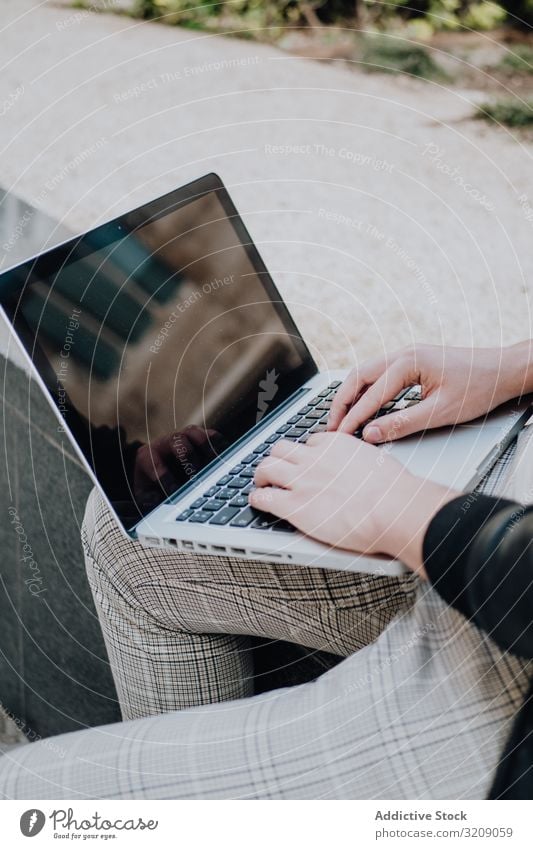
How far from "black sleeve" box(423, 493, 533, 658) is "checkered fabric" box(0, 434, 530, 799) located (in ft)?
0.04

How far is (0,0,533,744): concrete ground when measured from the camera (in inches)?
45.0

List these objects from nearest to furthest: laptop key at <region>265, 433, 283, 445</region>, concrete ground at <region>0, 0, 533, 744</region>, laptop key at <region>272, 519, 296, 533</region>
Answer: laptop key at <region>272, 519, 296, 533</region> → laptop key at <region>265, 433, 283, 445</region> → concrete ground at <region>0, 0, 533, 744</region>

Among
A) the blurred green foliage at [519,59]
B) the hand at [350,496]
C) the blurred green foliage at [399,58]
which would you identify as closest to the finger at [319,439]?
the hand at [350,496]

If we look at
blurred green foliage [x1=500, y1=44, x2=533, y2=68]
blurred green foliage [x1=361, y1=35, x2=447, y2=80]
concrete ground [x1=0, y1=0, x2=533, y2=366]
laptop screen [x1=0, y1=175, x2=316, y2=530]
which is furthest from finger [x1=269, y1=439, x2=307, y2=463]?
blurred green foliage [x1=500, y1=44, x2=533, y2=68]

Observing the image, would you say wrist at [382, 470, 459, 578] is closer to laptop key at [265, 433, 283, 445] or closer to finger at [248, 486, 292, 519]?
finger at [248, 486, 292, 519]

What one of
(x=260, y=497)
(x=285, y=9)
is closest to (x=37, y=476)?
(x=260, y=497)

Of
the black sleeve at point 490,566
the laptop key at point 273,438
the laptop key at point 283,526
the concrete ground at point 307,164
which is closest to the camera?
the black sleeve at point 490,566

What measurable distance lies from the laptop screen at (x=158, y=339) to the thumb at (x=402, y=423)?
145 millimetres

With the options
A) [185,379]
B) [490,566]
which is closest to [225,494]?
[185,379]

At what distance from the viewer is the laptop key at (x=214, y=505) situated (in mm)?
582

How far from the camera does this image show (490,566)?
0.43m

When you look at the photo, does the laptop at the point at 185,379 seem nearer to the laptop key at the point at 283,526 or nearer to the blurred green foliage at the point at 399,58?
the laptop key at the point at 283,526

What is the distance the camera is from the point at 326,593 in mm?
556

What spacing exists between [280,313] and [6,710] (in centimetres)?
64
